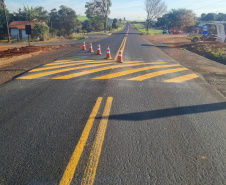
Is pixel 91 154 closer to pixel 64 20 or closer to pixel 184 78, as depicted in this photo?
pixel 184 78

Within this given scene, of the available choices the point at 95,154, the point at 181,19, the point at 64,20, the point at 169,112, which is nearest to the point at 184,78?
the point at 169,112

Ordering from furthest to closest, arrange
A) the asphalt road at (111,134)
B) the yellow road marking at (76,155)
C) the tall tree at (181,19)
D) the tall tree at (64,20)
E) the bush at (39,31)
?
the tall tree at (181,19) < the tall tree at (64,20) < the bush at (39,31) < the asphalt road at (111,134) < the yellow road marking at (76,155)

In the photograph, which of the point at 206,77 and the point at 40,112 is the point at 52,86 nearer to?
the point at 40,112

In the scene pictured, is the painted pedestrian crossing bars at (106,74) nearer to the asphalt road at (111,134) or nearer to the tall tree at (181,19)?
the asphalt road at (111,134)

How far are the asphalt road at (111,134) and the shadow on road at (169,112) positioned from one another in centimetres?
2

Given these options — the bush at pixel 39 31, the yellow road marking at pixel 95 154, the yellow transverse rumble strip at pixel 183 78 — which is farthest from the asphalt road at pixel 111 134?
the bush at pixel 39 31

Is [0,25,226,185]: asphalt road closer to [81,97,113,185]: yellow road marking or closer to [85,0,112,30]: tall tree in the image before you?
[81,97,113,185]: yellow road marking

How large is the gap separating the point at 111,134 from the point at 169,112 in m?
1.79

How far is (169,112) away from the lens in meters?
4.62

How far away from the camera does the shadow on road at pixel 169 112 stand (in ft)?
14.1

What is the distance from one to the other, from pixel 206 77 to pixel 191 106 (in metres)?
4.00

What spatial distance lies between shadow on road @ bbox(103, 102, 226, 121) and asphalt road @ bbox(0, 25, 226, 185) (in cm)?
2

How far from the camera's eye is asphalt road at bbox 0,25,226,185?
2.65 m

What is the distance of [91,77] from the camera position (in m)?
7.75
